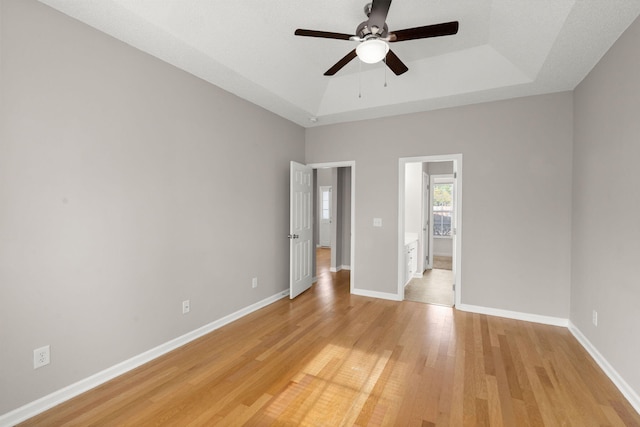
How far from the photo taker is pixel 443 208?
8.44 m

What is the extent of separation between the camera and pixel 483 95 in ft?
11.9

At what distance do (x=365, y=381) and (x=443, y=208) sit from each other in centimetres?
705

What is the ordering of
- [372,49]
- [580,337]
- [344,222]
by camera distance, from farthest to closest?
[344,222] < [580,337] < [372,49]

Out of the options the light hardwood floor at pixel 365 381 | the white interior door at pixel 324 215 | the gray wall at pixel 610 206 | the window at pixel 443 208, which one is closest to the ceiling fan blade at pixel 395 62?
the gray wall at pixel 610 206

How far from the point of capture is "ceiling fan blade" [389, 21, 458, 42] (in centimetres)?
205

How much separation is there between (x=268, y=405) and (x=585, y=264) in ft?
11.3

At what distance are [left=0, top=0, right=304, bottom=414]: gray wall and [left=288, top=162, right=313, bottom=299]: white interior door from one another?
0.98 metres

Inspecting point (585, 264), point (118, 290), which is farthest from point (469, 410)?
point (118, 290)

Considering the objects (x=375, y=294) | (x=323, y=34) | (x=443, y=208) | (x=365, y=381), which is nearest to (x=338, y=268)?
(x=375, y=294)

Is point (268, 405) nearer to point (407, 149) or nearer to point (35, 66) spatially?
point (35, 66)

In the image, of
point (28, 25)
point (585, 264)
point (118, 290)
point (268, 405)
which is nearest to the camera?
point (28, 25)

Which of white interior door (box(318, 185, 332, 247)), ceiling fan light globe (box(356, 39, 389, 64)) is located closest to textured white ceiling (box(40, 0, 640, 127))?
ceiling fan light globe (box(356, 39, 389, 64))

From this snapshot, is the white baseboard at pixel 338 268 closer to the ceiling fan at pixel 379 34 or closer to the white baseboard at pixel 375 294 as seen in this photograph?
the white baseboard at pixel 375 294

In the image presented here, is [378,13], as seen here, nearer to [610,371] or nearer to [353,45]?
[353,45]
